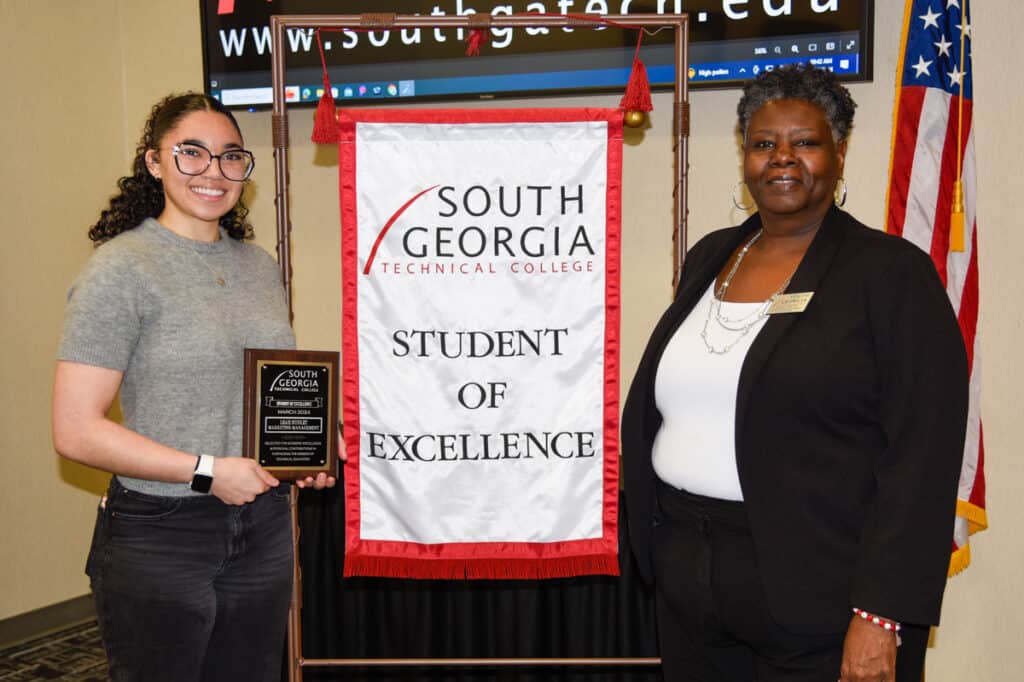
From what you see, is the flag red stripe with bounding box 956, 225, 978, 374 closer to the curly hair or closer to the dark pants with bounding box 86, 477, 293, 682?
the curly hair

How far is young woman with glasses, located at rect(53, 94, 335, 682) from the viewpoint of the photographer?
5.49 ft

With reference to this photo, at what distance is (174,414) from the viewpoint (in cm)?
175

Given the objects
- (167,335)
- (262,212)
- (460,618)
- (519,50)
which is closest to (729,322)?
(167,335)

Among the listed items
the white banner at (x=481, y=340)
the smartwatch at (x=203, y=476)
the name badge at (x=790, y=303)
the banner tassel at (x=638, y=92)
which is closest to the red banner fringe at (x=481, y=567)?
the white banner at (x=481, y=340)

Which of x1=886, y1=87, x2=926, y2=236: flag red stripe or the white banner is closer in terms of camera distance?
the white banner

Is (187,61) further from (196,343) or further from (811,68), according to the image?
(811,68)

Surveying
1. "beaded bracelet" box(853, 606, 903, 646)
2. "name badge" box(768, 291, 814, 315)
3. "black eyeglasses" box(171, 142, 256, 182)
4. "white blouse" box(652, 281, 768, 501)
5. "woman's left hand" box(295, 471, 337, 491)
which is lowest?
"beaded bracelet" box(853, 606, 903, 646)

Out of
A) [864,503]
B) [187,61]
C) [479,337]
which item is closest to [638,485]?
[864,503]

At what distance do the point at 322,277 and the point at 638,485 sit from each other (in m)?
2.24

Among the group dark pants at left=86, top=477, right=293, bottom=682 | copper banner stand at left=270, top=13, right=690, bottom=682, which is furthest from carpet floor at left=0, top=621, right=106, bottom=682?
dark pants at left=86, top=477, right=293, bottom=682

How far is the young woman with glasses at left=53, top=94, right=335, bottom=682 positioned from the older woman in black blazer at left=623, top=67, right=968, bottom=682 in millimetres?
817

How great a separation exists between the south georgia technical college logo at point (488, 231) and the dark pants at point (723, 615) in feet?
2.36

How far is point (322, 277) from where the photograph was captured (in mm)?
3729

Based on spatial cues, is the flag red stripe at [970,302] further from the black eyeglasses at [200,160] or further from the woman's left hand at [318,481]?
the black eyeglasses at [200,160]
